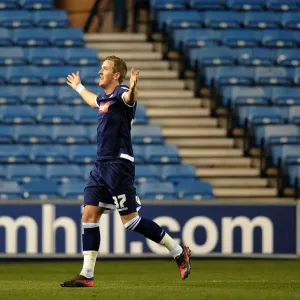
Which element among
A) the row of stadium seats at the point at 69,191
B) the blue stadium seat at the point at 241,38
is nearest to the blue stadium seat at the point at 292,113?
the blue stadium seat at the point at 241,38

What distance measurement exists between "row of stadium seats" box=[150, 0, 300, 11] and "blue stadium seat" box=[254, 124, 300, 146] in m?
3.70

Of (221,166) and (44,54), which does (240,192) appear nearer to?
(221,166)

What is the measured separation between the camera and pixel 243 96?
17000 mm

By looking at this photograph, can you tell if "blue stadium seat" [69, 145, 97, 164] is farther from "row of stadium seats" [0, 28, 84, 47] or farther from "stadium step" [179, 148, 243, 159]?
"row of stadium seats" [0, 28, 84, 47]

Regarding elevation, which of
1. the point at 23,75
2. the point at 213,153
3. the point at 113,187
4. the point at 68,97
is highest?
the point at 23,75

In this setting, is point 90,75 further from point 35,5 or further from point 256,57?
point 256,57

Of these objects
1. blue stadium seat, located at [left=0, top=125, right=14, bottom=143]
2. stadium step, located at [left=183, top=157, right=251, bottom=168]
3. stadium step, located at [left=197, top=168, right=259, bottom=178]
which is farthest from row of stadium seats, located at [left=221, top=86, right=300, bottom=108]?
blue stadium seat, located at [left=0, top=125, right=14, bottom=143]

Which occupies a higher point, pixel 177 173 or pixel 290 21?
pixel 290 21

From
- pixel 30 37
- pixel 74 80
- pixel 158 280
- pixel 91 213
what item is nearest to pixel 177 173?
pixel 30 37

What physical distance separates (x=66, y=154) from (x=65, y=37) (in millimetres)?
3320

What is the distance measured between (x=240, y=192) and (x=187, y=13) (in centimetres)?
458

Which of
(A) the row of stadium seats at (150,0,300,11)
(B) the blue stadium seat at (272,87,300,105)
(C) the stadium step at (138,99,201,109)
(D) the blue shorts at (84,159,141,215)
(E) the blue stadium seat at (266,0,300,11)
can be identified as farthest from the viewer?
(E) the blue stadium seat at (266,0,300,11)

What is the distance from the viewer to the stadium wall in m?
13.2

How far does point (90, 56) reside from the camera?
17781mm
